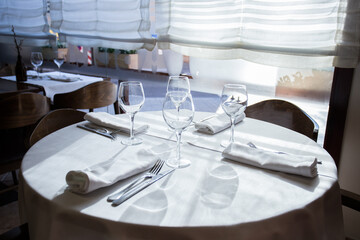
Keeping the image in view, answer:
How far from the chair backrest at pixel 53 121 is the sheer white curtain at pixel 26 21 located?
8.05 ft

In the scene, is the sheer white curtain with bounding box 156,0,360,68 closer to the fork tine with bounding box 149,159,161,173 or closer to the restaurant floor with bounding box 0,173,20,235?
the fork tine with bounding box 149,159,161,173

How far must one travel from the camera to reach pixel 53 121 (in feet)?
4.71

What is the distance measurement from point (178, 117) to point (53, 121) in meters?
0.82

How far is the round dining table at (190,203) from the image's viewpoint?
628 mm

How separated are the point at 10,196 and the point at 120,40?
166 centimetres

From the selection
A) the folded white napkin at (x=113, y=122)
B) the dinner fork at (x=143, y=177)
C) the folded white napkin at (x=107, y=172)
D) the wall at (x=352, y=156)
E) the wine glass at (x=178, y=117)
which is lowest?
the wall at (x=352, y=156)

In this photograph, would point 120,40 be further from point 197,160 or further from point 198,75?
point 197,160

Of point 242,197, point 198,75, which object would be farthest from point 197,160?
point 198,75

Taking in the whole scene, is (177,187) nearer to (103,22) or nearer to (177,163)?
(177,163)

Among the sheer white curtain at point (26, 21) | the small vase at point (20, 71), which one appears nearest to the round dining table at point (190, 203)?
the small vase at point (20, 71)

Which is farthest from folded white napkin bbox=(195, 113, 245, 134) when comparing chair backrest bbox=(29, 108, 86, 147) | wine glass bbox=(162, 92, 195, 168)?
chair backrest bbox=(29, 108, 86, 147)

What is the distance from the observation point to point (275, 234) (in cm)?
66

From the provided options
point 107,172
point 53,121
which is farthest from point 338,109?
point 53,121

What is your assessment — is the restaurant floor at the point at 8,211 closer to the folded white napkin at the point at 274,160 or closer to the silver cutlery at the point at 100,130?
the silver cutlery at the point at 100,130
